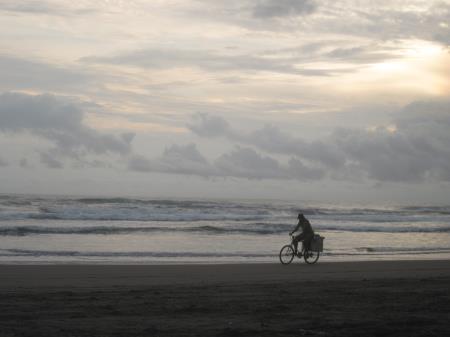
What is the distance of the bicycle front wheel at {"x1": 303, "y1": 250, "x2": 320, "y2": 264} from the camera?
687 inches

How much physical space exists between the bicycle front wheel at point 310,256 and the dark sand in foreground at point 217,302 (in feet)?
8.54

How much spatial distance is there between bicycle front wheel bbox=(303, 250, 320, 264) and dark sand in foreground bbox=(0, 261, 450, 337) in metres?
2.60

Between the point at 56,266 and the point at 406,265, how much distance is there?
9667mm

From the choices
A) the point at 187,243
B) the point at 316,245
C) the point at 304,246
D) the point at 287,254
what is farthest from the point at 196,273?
the point at 187,243

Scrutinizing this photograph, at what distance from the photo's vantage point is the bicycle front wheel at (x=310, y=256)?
57.3 feet

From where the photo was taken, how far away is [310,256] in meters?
17.5

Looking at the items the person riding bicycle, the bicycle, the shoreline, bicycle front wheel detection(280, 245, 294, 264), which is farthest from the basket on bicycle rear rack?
bicycle front wheel detection(280, 245, 294, 264)

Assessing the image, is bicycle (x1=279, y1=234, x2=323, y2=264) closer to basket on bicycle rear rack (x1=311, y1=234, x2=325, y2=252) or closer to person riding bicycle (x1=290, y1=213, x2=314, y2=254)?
basket on bicycle rear rack (x1=311, y1=234, x2=325, y2=252)

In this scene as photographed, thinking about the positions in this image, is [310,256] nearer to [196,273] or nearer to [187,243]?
[196,273]

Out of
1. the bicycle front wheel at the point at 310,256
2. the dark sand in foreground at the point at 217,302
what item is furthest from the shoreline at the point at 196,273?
the bicycle front wheel at the point at 310,256

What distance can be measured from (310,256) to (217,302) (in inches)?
352

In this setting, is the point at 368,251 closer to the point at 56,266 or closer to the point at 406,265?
the point at 406,265

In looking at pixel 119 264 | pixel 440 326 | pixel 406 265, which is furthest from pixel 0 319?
pixel 406 265

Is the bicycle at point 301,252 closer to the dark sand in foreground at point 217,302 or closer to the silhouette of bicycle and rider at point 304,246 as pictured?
the silhouette of bicycle and rider at point 304,246
